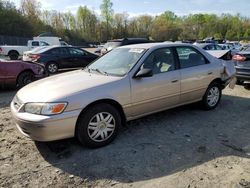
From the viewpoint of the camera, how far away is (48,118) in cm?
397

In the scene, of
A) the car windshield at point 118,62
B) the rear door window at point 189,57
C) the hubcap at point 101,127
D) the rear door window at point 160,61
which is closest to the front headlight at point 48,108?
the hubcap at point 101,127

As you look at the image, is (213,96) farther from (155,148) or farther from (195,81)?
(155,148)

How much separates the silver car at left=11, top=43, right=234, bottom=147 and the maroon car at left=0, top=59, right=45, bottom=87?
443cm

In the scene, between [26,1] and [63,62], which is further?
[26,1]

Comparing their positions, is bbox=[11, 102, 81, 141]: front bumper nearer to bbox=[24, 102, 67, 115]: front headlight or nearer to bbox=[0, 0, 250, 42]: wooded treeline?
bbox=[24, 102, 67, 115]: front headlight

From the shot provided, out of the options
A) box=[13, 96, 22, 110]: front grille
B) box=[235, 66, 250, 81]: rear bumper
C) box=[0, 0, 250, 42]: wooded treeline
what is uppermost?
box=[0, 0, 250, 42]: wooded treeline

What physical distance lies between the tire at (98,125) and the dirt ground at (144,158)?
13cm

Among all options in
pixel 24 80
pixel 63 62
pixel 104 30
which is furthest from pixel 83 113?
pixel 104 30

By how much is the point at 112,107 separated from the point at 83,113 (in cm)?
53

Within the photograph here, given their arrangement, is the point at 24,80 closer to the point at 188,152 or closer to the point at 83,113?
the point at 83,113

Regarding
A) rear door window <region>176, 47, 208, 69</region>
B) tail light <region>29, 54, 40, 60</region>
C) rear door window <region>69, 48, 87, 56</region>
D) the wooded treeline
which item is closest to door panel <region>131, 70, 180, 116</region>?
rear door window <region>176, 47, 208, 69</region>

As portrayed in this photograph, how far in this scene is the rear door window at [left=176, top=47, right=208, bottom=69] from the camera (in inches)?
226

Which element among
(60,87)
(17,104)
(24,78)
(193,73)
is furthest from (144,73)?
(24,78)

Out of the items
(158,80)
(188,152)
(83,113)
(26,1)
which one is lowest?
(188,152)
